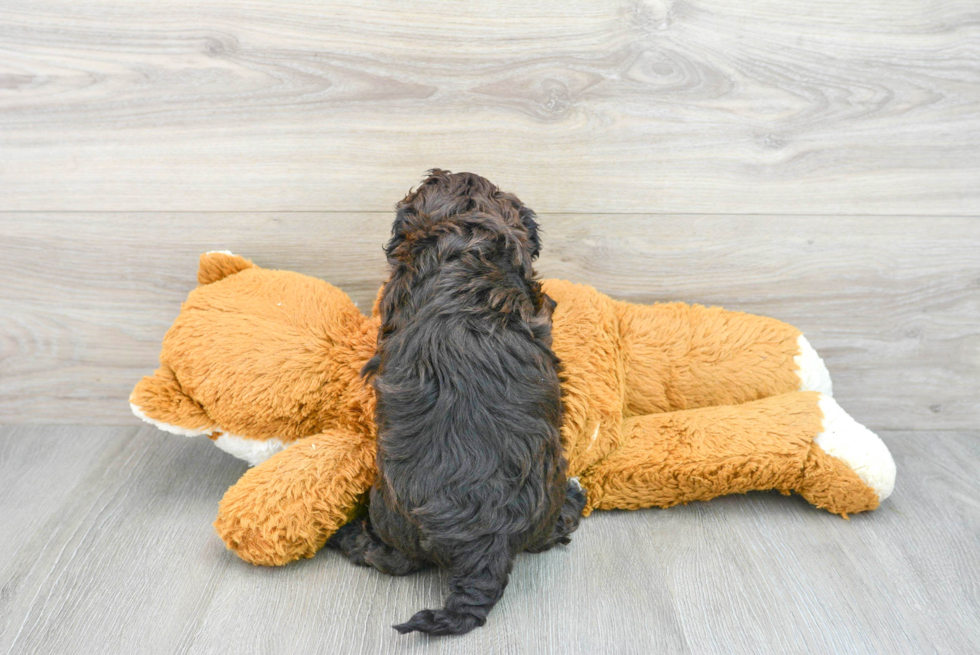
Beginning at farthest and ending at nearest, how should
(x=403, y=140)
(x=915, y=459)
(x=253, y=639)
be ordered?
(x=915, y=459), (x=403, y=140), (x=253, y=639)

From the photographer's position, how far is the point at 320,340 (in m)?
1.19

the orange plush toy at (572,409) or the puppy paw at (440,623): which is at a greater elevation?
the orange plush toy at (572,409)

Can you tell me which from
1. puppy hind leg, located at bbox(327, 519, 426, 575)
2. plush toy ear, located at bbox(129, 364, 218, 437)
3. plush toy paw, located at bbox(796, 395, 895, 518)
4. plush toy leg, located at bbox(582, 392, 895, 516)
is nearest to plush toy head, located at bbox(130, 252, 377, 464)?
plush toy ear, located at bbox(129, 364, 218, 437)

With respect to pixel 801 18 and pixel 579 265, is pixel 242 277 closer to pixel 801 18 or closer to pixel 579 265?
pixel 579 265

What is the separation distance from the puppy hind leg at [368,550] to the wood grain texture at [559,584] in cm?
2

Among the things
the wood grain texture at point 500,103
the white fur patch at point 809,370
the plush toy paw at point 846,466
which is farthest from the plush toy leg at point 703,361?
the wood grain texture at point 500,103

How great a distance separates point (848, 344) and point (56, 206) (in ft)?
5.43

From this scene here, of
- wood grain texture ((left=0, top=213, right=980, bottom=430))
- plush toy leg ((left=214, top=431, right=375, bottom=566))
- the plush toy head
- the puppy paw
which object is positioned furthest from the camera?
wood grain texture ((left=0, top=213, right=980, bottom=430))

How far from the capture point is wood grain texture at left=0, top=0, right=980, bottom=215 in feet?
4.20

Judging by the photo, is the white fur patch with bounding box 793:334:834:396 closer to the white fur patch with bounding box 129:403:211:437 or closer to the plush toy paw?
the plush toy paw

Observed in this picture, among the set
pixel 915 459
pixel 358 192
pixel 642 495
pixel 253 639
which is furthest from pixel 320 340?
pixel 915 459

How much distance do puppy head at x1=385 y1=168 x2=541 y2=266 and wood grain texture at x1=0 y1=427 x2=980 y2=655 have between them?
512mm

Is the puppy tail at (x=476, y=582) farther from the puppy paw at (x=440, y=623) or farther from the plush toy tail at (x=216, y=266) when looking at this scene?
the plush toy tail at (x=216, y=266)

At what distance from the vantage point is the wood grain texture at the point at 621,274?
139cm
